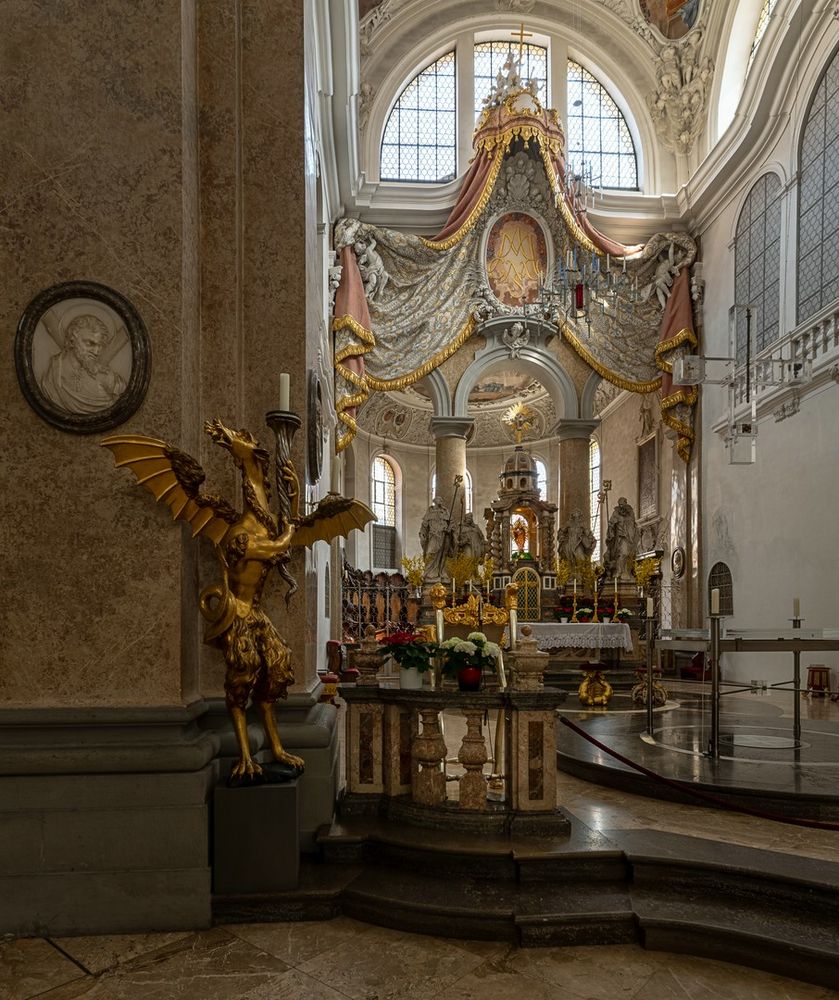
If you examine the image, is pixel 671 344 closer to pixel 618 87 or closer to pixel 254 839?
pixel 618 87

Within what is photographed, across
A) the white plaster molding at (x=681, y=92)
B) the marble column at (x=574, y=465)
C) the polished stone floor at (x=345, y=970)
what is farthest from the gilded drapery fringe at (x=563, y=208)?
the polished stone floor at (x=345, y=970)

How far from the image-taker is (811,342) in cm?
1169

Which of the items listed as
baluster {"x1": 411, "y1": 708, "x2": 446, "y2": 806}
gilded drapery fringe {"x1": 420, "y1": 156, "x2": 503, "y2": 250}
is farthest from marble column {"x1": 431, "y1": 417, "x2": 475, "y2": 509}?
baluster {"x1": 411, "y1": 708, "x2": 446, "y2": 806}

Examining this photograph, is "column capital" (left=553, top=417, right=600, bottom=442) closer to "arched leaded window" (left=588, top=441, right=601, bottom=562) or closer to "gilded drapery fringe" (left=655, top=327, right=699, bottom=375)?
"gilded drapery fringe" (left=655, top=327, right=699, bottom=375)

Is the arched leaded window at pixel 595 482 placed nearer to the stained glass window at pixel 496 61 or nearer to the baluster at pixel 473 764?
the stained glass window at pixel 496 61

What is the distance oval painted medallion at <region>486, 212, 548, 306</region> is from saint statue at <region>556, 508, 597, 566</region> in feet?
16.2

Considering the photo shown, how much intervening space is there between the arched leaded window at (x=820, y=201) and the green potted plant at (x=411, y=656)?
9.53 metres

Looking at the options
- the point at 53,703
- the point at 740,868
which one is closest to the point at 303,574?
the point at 53,703

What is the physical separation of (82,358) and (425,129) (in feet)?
54.7

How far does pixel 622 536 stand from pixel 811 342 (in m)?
4.74

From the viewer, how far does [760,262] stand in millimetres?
14016

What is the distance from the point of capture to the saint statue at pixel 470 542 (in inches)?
608

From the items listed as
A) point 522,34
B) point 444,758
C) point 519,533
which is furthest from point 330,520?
point 522,34

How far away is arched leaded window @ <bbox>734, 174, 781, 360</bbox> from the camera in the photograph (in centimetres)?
1347
